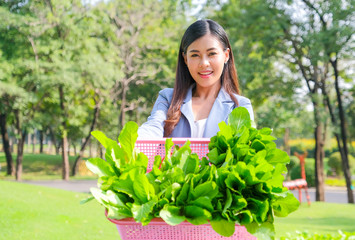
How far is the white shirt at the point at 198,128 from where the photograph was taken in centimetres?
221

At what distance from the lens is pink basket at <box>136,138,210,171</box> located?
5.31 feet

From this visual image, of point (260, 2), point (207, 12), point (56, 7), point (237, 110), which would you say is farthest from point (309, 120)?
point (237, 110)

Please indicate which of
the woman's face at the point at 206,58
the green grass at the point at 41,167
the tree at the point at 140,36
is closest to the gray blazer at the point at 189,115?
the woman's face at the point at 206,58

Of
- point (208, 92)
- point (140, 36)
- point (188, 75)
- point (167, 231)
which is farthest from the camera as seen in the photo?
point (140, 36)

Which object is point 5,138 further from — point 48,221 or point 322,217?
point 48,221

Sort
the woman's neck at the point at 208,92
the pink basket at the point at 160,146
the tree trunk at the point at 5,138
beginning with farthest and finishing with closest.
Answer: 1. the tree trunk at the point at 5,138
2. the woman's neck at the point at 208,92
3. the pink basket at the point at 160,146

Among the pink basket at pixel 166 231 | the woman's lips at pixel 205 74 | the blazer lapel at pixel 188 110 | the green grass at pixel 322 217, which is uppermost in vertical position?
the woman's lips at pixel 205 74

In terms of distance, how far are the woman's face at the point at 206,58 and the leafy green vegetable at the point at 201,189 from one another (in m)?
0.83

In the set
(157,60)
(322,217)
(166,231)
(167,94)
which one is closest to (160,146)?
(166,231)

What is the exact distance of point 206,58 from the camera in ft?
7.18

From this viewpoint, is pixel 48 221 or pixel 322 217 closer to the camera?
pixel 48 221

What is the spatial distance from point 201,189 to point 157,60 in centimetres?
2154

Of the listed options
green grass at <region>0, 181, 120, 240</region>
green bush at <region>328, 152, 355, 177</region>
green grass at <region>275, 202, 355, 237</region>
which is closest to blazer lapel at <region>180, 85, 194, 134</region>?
green grass at <region>0, 181, 120, 240</region>

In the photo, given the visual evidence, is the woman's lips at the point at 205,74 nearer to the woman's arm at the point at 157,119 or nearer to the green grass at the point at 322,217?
the woman's arm at the point at 157,119
